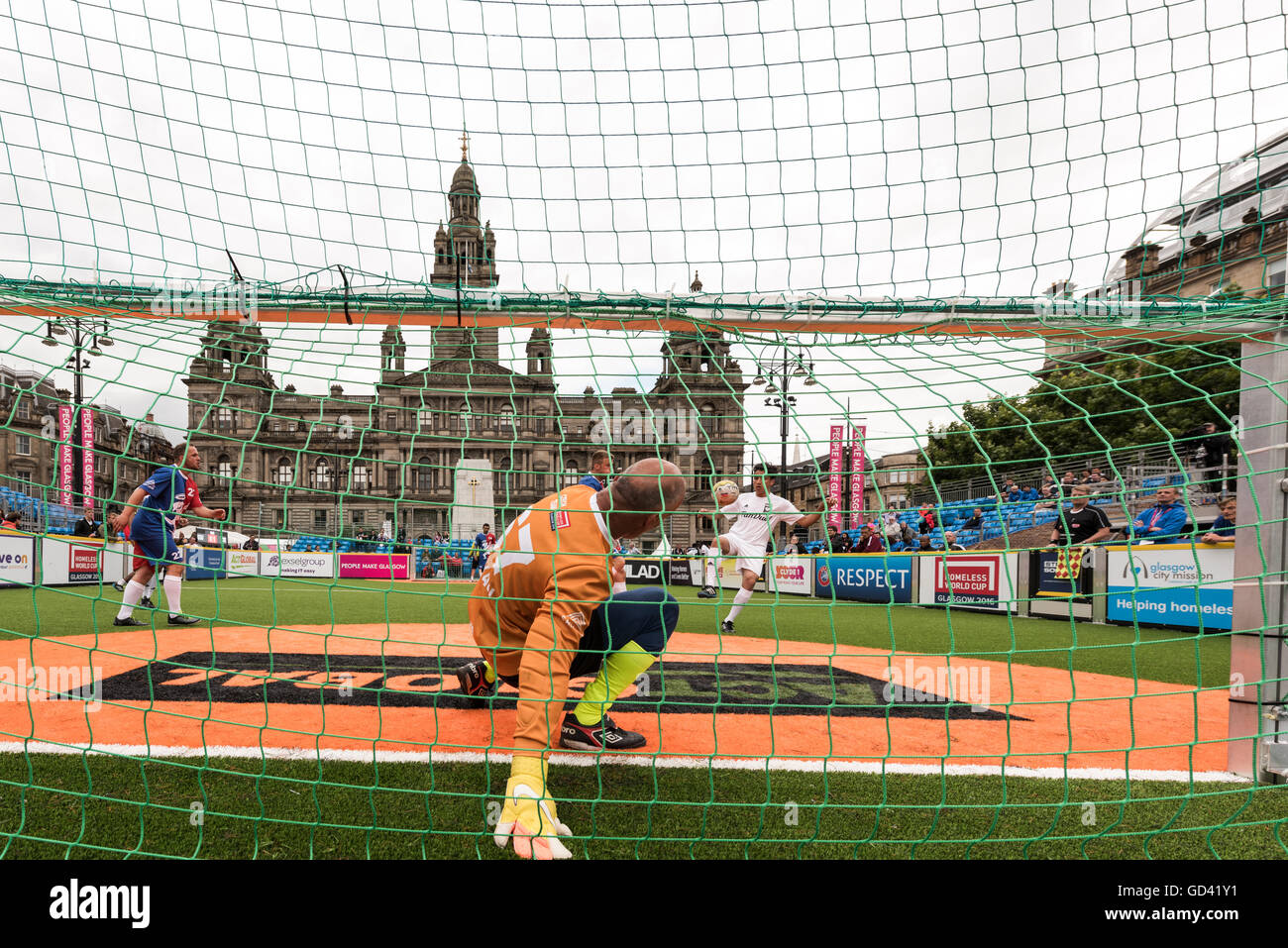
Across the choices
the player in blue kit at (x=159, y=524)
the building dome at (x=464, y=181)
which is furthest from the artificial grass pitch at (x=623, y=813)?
the player in blue kit at (x=159, y=524)

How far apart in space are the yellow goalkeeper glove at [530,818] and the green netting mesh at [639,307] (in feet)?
0.52

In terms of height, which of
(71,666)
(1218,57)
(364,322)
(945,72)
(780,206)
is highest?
(945,72)

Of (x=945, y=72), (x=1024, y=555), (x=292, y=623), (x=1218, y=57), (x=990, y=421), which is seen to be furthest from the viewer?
(x=990, y=421)

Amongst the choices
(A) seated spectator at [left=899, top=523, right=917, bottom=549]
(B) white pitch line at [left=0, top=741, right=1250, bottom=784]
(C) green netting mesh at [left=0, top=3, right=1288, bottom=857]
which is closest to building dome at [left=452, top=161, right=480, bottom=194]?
(C) green netting mesh at [left=0, top=3, right=1288, bottom=857]

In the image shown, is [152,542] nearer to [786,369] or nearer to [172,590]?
[172,590]

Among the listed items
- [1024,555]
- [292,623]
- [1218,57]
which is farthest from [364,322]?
[1024,555]

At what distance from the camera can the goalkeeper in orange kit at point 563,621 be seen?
6.84ft

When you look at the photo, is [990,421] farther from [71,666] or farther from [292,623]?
[71,666]

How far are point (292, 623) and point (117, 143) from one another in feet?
19.4

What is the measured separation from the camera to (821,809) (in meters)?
2.33

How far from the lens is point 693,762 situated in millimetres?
2820

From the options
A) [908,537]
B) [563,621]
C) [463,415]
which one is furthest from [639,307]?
[908,537]

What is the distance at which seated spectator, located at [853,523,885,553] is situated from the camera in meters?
13.2

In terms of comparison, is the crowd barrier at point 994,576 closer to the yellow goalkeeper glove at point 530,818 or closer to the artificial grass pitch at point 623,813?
the artificial grass pitch at point 623,813
